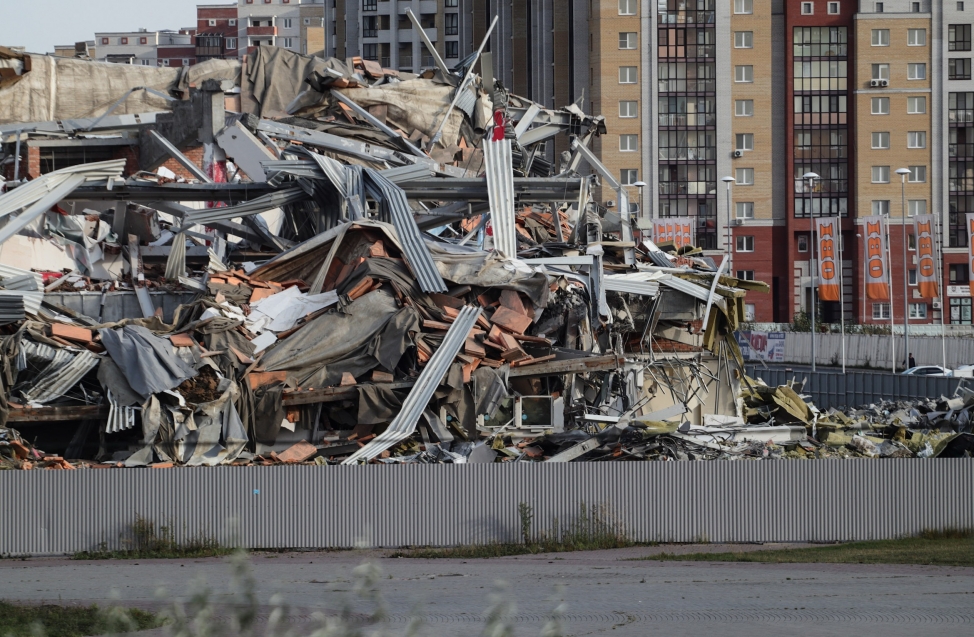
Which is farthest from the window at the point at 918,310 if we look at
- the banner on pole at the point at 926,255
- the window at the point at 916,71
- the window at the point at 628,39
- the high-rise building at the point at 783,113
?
the window at the point at 628,39

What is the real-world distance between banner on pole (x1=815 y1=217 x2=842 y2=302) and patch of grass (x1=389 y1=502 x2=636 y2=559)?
116 ft

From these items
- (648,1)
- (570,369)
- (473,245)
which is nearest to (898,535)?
(570,369)

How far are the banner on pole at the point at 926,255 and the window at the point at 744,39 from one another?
25595 mm

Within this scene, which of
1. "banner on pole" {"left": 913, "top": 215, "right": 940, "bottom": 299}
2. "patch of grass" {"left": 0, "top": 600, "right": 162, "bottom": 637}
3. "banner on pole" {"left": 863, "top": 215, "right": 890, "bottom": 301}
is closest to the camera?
"patch of grass" {"left": 0, "top": 600, "right": 162, "bottom": 637}

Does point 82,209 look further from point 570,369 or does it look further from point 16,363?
point 570,369

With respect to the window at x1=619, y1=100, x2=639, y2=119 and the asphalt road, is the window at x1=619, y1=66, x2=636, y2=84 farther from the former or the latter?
the asphalt road

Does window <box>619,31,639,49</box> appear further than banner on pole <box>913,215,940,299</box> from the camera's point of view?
Yes

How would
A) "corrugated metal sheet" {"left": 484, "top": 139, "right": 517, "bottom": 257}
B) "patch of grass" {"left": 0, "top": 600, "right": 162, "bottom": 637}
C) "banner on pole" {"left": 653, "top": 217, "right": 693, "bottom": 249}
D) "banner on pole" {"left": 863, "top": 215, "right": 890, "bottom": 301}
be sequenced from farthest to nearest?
1. "banner on pole" {"left": 653, "top": 217, "right": 693, "bottom": 249}
2. "banner on pole" {"left": 863, "top": 215, "right": 890, "bottom": 301}
3. "corrugated metal sheet" {"left": 484, "top": 139, "right": 517, "bottom": 257}
4. "patch of grass" {"left": 0, "top": 600, "right": 162, "bottom": 637}

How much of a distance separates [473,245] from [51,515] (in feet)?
33.3

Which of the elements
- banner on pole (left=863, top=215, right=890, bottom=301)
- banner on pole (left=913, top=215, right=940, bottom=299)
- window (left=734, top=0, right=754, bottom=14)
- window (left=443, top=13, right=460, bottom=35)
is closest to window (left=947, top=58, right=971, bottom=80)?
window (left=734, top=0, right=754, bottom=14)

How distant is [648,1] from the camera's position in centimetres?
7369

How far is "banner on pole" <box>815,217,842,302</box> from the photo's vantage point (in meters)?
50.1

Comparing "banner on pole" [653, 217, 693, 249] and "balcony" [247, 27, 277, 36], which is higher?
"balcony" [247, 27, 277, 36]

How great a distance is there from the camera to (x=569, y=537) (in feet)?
55.4
